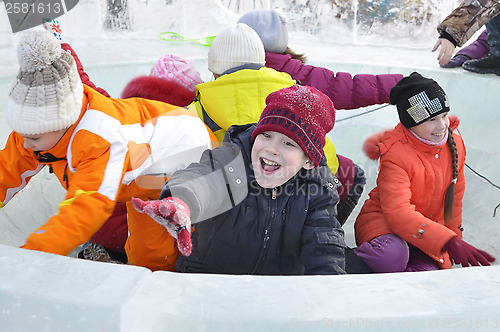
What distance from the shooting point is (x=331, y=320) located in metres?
0.77

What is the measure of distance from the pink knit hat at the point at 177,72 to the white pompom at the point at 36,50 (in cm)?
81

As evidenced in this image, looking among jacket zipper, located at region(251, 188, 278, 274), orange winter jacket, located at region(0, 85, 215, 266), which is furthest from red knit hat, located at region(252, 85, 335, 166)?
orange winter jacket, located at region(0, 85, 215, 266)

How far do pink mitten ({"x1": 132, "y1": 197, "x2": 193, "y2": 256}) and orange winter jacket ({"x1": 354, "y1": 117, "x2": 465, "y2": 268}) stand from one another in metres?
0.88

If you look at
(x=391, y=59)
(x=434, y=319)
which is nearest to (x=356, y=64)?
(x=391, y=59)

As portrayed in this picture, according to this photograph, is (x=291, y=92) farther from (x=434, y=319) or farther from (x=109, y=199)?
(x=434, y=319)

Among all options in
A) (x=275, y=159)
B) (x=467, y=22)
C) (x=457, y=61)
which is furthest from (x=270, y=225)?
(x=457, y=61)

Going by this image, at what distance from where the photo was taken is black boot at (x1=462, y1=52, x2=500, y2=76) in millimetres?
2705

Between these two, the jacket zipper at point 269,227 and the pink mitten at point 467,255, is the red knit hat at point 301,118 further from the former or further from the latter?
the pink mitten at point 467,255

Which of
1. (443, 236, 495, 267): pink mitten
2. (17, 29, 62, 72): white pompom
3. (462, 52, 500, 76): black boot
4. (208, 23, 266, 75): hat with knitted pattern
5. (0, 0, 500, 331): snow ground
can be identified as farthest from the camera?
(462, 52, 500, 76): black boot

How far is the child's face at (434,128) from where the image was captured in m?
1.76

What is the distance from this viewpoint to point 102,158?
136cm

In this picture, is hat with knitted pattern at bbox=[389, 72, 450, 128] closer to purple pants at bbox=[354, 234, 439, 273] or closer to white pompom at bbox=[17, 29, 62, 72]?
purple pants at bbox=[354, 234, 439, 273]

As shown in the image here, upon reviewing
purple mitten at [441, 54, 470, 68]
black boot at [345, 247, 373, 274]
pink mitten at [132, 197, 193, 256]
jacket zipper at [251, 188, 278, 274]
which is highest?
Answer: pink mitten at [132, 197, 193, 256]

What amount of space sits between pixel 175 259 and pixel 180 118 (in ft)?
1.48
